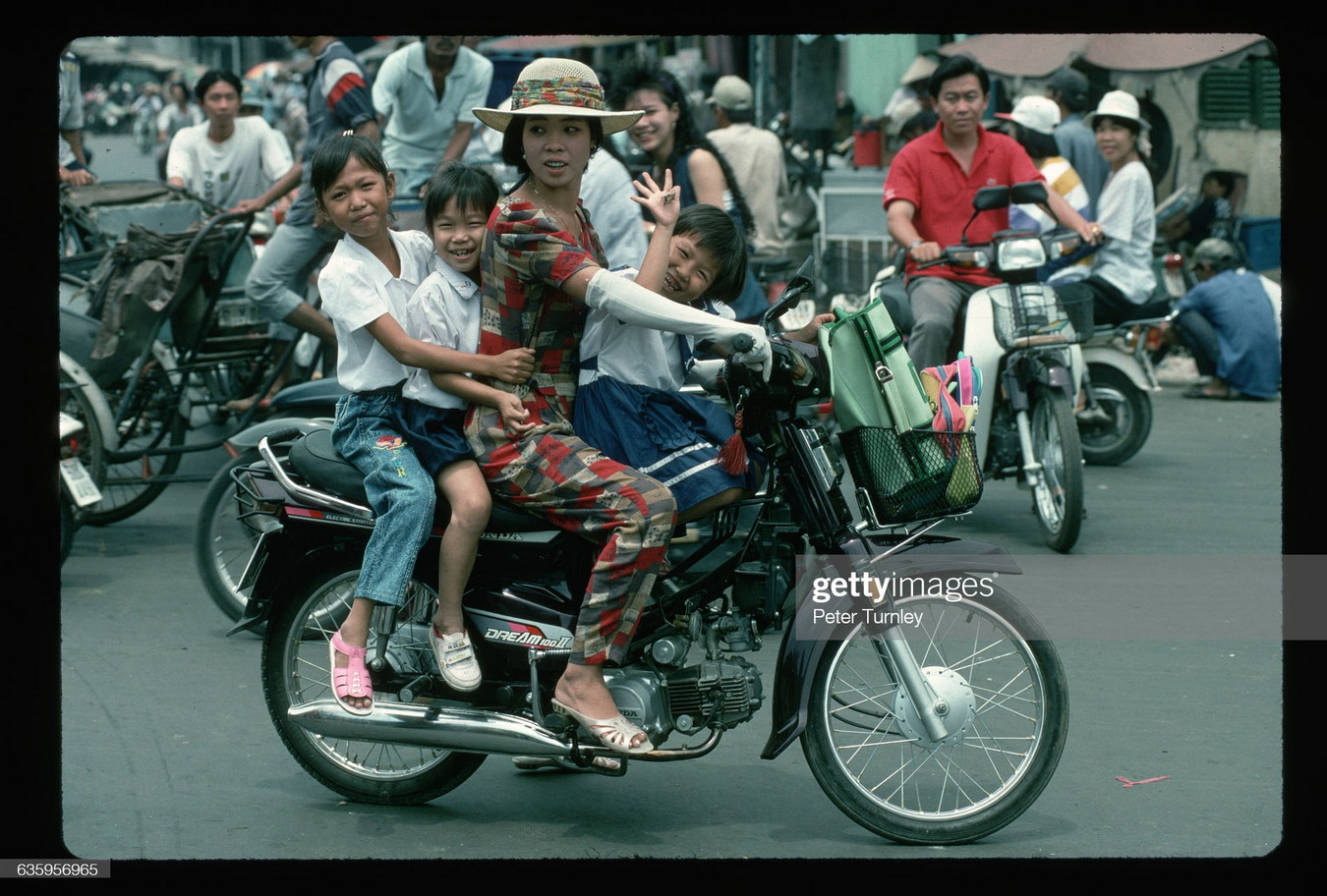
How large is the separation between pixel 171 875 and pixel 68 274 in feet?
15.6

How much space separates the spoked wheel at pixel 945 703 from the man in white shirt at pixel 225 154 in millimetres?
6739

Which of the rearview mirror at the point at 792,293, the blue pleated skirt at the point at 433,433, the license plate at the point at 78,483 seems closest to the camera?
the rearview mirror at the point at 792,293

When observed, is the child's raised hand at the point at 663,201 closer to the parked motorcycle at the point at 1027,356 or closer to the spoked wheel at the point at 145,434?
the parked motorcycle at the point at 1027,356

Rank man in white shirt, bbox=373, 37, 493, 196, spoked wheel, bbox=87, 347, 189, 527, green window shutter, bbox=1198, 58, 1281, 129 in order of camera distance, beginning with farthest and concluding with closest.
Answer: green window shutter, bbox=1198, 58, 1281, 129, man in white shirt, bbox=373, 37, 493, 196, spoked wheel, bbox=87, 347, 189, 527

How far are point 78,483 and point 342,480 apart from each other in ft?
9.25

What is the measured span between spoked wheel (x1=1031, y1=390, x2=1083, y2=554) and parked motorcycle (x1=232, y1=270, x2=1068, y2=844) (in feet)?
9.00

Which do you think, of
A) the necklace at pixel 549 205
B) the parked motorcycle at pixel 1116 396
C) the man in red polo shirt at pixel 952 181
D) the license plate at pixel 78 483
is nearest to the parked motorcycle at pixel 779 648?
the necklace at pixel 549 205

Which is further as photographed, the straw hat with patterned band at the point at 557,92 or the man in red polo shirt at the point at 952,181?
the man in red polo shirt at the point at 952,181

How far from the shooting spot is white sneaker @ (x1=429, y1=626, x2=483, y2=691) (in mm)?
4141

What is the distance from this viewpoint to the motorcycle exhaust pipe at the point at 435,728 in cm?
406

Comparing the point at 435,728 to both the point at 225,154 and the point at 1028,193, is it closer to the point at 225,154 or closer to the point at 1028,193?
the point at 1028,193

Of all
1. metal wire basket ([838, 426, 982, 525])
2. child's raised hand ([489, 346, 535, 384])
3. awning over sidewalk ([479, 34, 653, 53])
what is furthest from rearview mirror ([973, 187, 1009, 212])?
awning over sidewalk ([479, 34, 653, 53])

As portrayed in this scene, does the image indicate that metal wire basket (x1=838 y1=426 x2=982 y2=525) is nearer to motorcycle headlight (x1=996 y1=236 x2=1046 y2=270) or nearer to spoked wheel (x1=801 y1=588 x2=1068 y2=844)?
spoked wheel (x1=801 y1=588 x2=1068 y2=844)

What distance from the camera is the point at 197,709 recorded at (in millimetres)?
5266
